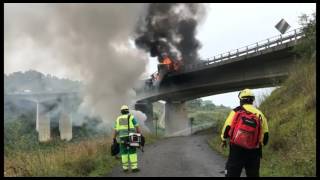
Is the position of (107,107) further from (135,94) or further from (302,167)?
(302,167)

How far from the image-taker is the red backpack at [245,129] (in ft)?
29.6

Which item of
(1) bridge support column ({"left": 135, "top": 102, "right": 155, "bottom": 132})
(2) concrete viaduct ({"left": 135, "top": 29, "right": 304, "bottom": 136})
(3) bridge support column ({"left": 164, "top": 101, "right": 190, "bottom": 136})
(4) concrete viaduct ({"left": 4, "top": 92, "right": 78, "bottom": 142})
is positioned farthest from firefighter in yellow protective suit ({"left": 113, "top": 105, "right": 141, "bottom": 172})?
(3) bridge support column ({"left": 164, "top": 101, "right": 190, "bottom": 136})

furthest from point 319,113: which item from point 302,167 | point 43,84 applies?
point 43,84

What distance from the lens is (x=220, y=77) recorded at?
45.2 m

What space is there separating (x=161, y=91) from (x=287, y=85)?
1206 inches

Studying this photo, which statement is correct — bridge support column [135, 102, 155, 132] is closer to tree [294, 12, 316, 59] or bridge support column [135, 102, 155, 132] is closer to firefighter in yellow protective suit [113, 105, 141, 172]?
tree [294, 12, 316, 59]

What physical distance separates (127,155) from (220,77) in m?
32.2

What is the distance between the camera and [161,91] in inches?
2069

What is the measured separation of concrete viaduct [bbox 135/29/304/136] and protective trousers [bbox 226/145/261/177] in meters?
20.1

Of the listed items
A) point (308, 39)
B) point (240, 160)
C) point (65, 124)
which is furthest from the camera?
point (65, 124)

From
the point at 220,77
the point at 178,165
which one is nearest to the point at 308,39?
the point at 178,165

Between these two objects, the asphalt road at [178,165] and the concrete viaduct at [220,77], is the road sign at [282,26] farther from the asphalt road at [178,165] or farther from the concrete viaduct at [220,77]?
the asphalt road at [178,165]

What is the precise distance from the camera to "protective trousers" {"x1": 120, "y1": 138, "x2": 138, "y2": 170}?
13489mm

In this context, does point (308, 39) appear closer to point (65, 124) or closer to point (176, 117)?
point (65, 124)
